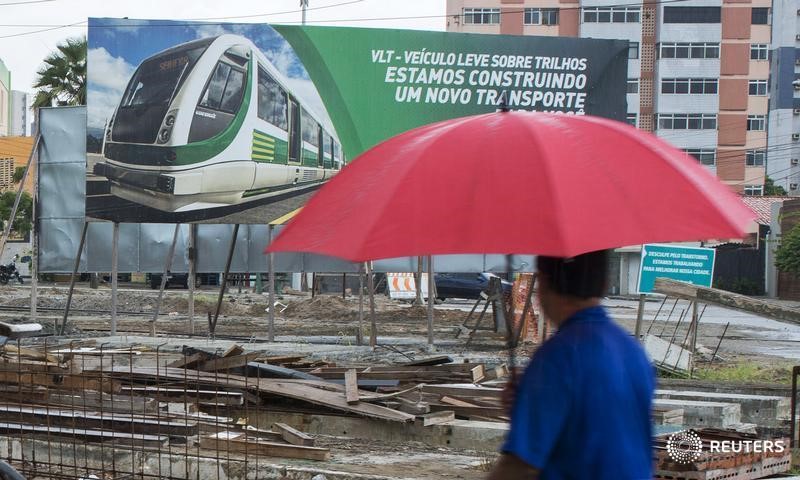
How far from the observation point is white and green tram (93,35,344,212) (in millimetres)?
16906

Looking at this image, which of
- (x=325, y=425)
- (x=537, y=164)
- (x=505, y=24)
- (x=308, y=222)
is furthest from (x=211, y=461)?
(x=505, y=24)

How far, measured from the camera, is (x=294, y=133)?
17.3m

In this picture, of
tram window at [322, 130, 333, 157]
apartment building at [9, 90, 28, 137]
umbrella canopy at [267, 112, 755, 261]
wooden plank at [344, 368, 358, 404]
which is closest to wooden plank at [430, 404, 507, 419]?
wooden plank at [344, 368, 358, 404]

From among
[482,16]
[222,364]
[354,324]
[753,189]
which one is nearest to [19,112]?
[482,16]

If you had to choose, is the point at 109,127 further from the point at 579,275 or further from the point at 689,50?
the point at 689,50

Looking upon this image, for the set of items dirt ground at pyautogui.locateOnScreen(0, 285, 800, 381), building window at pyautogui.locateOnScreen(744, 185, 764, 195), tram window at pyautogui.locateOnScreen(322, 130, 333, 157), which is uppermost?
building window at pyautogui.locateOnScreen(744, 185, 764, 195)

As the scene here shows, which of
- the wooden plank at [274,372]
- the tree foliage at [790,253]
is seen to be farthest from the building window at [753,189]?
the wooden plank at [274,372]

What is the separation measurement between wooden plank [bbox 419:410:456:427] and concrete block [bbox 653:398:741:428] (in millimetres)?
2014

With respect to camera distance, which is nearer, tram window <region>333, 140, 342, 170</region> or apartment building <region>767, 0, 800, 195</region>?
tram window <region>333, 140, 342, 170</region>

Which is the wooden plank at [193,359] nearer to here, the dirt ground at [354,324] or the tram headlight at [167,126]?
the dirt ground at [354,324]

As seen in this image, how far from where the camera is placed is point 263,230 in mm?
19812

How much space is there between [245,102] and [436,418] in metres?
9.35

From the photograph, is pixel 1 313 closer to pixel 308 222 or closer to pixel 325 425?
pixel 325 425

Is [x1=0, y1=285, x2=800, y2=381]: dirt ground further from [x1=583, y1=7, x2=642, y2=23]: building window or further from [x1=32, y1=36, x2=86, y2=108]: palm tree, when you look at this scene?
[x1=583, y1=7, x2=642, y2=23]: building window
